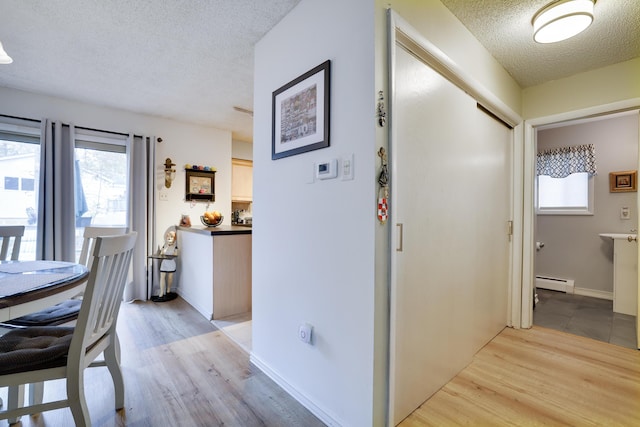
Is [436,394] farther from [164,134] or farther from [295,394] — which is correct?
[164,134]

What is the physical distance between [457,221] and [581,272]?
3.36m

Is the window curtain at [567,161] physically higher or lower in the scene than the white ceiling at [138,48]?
lower

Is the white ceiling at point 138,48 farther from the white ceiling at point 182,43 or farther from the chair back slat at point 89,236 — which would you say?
the chair back slat at point 89,236

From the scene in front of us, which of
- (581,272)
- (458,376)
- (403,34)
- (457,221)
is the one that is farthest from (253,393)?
(581,272)

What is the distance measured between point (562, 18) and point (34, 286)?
3.04m

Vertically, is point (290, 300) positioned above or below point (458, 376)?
above

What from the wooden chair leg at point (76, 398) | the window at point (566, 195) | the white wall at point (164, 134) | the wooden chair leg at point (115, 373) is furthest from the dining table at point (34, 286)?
the window at point (566, 195)

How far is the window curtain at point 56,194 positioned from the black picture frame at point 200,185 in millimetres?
1251

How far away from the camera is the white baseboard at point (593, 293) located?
3611mm

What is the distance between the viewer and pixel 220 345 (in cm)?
235

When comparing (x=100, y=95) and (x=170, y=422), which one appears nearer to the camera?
(x=170, y=422)

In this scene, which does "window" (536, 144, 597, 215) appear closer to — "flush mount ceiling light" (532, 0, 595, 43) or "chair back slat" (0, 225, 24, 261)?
"flush mount ceiling light" (532, 0, 595, 43)

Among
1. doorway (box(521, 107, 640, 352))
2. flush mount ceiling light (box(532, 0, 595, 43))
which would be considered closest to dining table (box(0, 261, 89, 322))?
flush mount ceiling light (box(532, 0, 595, 43))

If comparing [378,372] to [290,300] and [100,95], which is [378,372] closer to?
[290,300]
